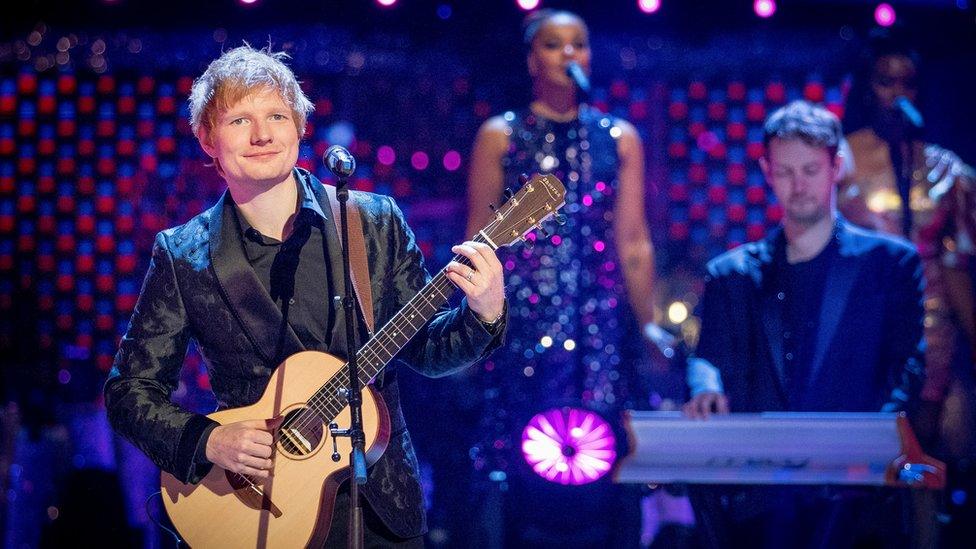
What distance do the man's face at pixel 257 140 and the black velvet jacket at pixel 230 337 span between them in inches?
5.8

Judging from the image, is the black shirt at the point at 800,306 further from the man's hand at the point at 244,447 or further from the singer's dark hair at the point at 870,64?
the man's hand at the point at 244,447

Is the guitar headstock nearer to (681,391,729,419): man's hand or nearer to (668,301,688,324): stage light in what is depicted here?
(681,391,729,419): man's hand

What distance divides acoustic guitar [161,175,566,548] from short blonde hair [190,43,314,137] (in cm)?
75

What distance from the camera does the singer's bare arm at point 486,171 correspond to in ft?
17.7

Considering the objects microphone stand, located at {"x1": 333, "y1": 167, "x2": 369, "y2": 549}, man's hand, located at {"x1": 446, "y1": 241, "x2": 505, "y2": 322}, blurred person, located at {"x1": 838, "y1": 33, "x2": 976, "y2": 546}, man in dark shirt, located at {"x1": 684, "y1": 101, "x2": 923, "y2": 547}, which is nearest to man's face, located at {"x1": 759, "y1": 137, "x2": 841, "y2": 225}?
man in dark shirt, located at {"x1": 684, "y1": 101, "x2": 923, "y2": 547}

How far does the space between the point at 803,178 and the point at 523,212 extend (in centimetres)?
227

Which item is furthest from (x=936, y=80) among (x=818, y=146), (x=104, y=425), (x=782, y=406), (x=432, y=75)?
(x=104, y=425)

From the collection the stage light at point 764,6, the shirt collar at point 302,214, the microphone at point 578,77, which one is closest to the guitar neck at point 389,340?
the shirt collar at point 302,214

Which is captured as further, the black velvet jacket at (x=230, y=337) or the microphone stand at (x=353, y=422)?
the black velvet jacket at (x=230, y=337)

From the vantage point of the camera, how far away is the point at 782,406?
4785 millimetres

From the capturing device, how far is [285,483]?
2996 mm

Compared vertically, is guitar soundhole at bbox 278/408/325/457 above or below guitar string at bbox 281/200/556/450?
below

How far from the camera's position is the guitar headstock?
121 inches

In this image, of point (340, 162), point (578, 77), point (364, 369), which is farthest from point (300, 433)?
point (578, 77)
